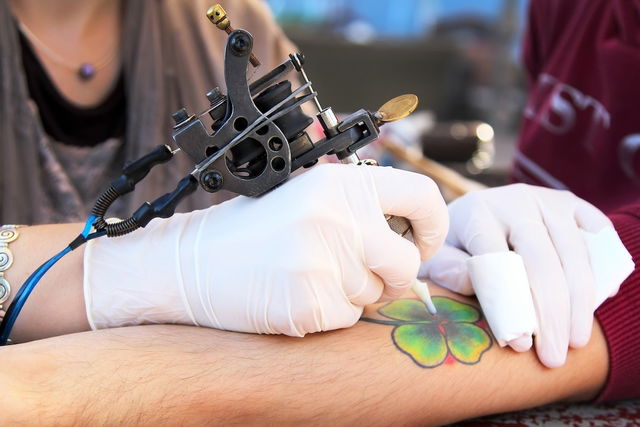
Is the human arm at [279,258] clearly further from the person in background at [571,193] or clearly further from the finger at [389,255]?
the person in background at [571,193]

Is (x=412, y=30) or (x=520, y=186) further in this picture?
(x=412, y=30)

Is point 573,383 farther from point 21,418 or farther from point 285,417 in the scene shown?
point 21,418

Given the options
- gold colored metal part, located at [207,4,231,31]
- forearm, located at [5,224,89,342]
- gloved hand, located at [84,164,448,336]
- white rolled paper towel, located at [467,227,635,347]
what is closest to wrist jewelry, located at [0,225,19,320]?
forearm, located at [5,224,89,342]

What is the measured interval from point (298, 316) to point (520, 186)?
48 cm

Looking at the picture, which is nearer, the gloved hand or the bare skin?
the gloved hand

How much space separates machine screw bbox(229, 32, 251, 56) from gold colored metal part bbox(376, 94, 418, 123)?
0.59 ft

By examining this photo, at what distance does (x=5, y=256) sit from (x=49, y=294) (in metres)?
0.09

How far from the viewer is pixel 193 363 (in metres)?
0.72

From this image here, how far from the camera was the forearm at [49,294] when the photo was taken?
2.67 ft

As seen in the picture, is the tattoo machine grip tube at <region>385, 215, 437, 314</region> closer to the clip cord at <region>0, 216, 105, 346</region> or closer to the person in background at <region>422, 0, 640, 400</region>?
the person in background at <region>422, 0, 640, 400</region>

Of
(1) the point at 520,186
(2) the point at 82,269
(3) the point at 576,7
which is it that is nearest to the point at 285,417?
(2) the point at 82,269

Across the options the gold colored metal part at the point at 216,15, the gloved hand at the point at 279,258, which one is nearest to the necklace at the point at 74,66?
the gloved hand at the point at 279,258

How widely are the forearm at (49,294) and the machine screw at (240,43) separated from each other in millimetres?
404

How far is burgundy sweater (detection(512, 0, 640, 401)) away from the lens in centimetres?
131
